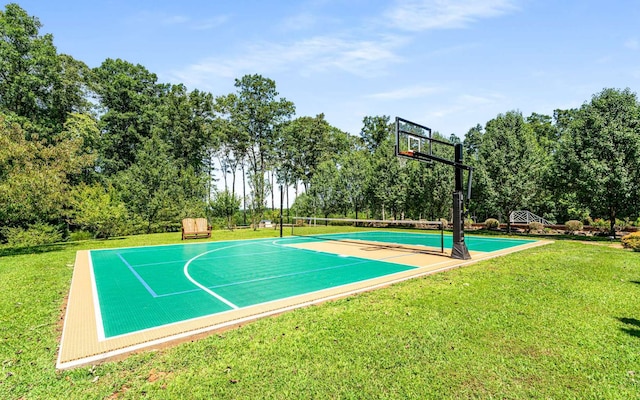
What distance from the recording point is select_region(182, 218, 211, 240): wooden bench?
2016cm

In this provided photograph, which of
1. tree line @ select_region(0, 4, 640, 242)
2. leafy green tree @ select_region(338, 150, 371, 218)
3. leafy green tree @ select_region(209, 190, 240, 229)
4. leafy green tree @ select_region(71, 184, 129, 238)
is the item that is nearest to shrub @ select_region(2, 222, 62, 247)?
tree line @ select_region(0, 4, 640, 242)

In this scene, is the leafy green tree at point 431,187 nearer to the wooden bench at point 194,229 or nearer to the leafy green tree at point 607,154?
the leafy green tree at point 607,154

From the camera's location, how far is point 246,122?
38.8 m

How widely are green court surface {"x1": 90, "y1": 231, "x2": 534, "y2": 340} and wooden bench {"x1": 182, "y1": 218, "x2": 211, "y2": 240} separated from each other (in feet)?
23.0

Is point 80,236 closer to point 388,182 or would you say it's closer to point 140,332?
point 140,332

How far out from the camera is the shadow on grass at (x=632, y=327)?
4.21 meters

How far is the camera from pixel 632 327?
174 inches

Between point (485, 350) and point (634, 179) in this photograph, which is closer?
point (485, 350)

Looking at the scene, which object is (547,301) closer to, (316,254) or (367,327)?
(367,327)

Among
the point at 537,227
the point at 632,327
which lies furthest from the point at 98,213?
the point at 537,227

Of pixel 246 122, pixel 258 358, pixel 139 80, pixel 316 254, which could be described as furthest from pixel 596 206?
pixel 139 80

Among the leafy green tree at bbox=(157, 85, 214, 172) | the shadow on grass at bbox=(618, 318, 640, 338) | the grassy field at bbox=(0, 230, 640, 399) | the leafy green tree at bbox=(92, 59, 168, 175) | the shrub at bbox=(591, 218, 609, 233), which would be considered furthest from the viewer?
the leafy green tree at bbox=(157, 85, 214, 172)

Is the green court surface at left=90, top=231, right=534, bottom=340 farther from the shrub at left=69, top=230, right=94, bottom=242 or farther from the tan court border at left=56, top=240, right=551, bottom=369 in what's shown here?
the shrub at left=69, top=230, right=94, bottom=242

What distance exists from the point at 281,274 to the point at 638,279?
341 inches
